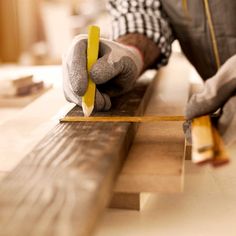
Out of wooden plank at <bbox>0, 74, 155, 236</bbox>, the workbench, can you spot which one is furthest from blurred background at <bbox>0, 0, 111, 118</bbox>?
wooden plank at <bbox>0, 74, 155, 236</bbox>

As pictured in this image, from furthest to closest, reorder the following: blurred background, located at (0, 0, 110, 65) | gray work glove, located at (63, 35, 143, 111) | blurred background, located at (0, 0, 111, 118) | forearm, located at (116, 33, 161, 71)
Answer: blurred background, located at (0, 0, 110, 65), blurred background, located at (0, 0, 111, 118), forearm, located at (116, 33, 161, 71), gray work glove, located at (63, 35, 143, 111)

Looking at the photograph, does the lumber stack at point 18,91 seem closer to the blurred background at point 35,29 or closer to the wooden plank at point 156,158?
the wooden plank at point 156,158

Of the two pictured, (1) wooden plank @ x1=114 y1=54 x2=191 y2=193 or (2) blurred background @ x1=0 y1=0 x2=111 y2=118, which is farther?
(2) blurred background @ x1=0 y1=0 x2=111 y2=118

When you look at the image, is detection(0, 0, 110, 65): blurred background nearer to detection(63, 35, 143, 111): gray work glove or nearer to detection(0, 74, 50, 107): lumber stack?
detection(0, 74, 50, 107): lumber stack

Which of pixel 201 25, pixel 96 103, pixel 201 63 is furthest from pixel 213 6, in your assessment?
pixel 96 103

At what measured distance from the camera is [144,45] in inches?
41.5

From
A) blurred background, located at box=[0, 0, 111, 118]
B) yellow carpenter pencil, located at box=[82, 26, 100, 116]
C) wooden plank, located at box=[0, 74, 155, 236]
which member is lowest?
blurred background, located at box=[0, 0, 111, 118]

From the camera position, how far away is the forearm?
1039mm

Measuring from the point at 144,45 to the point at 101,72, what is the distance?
1.24ft

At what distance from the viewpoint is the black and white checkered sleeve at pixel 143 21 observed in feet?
3.54

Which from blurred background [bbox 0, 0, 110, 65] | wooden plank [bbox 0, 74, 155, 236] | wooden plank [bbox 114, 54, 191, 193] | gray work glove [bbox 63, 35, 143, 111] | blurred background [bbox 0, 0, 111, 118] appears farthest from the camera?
blurred background [bbox 0, 0, 110, 65]

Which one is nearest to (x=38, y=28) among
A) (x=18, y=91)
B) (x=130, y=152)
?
(x=18, y=91)

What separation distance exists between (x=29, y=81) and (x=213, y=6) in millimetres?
569

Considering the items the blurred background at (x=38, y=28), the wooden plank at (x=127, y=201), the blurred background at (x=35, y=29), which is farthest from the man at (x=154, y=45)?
the blurred background at (x=35, y=29)
